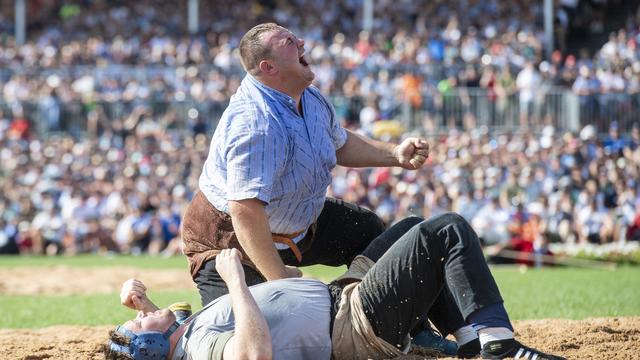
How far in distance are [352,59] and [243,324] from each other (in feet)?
64.1

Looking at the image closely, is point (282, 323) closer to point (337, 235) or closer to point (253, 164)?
point (253, 164)

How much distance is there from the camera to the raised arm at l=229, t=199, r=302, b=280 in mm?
5449

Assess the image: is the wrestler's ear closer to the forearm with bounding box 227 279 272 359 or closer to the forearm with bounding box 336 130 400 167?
the forearm with bounding box 336 130 400 167

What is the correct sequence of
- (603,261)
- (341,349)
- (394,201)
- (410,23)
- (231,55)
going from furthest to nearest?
(410,23) < (231,55) < (394,201) < (603,261) < (341,349)

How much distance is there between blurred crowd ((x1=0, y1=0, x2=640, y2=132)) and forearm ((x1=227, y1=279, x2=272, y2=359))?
17.7 metres

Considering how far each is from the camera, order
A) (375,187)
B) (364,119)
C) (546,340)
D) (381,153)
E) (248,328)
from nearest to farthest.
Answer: (248,328), (381,153), (546,340), (375,187), (364,119)

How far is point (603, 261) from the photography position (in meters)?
17.0

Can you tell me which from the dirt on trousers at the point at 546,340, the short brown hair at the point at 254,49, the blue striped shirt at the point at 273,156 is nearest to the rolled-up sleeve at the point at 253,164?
the blue striped shirt at the point at 273,156

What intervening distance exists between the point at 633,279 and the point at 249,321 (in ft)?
33.3

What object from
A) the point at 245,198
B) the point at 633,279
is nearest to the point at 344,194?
the point at 633,279

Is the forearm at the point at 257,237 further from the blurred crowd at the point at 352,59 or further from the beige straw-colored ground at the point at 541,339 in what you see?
the blurred crowd at the point at 352,59

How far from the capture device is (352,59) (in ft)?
78.4

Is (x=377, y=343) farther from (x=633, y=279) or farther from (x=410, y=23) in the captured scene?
(x=410, y=23)

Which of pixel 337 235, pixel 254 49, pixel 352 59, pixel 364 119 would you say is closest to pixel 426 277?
pixel 337 235
